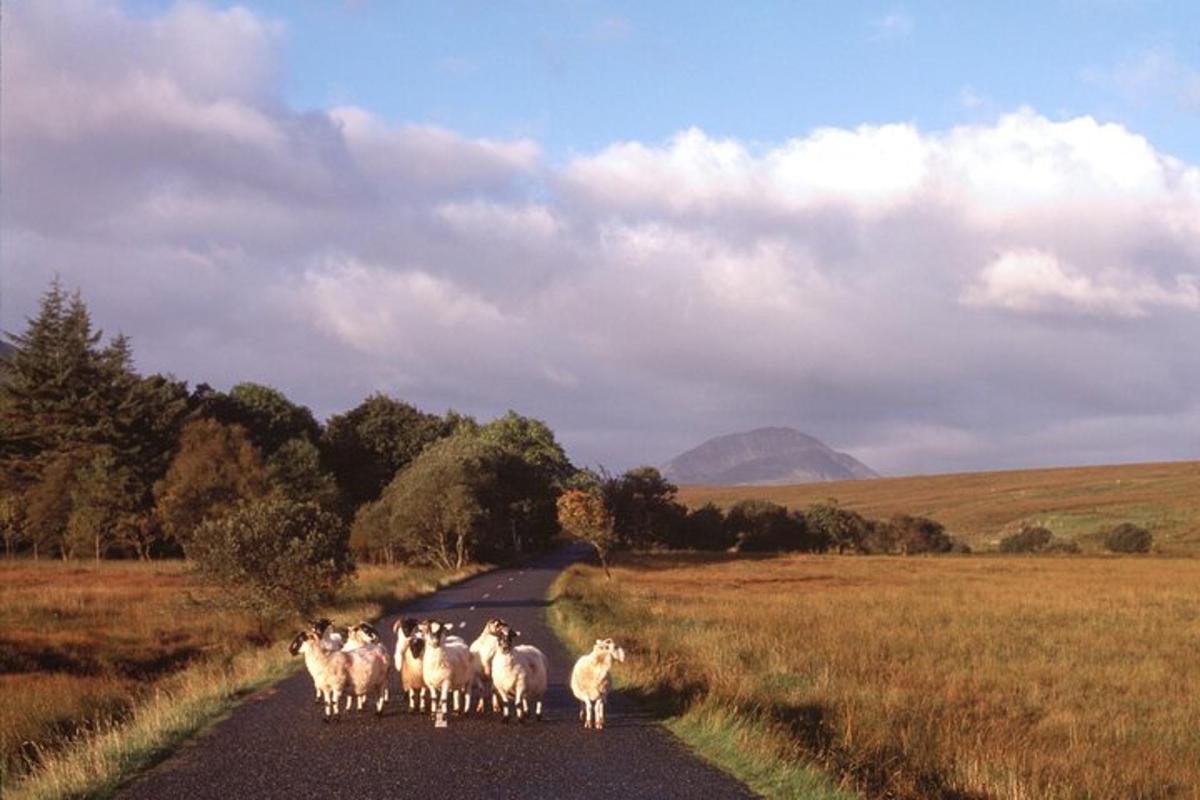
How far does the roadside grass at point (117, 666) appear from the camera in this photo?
13555 mm

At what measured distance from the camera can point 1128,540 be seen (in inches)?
4058

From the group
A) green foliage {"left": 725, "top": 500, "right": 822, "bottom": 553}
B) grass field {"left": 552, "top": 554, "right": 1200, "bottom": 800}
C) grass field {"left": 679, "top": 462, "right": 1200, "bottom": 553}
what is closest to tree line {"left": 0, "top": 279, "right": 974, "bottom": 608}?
green foliage {"left": 725, "top": 500, "right": 822, "bottom": 553}

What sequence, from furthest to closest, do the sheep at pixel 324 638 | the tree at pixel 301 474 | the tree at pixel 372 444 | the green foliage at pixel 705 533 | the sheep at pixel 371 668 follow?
the green foliage at pixel 705 533 < the tree at pixel 372 444 < the tree at pixel 301 474 < the sheep at pixel 324 638 < the sheep at pixel 371 668

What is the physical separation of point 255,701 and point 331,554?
57.4 ft

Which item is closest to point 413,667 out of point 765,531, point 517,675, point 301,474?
point 517,675

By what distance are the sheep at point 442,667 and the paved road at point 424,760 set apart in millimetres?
396

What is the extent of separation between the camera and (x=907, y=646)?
1164 inches

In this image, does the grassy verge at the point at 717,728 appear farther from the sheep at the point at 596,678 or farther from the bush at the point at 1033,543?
the bush at the point at 1033,543

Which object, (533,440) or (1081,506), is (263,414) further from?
(1081,506)

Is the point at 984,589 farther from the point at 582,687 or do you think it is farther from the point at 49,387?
the point at 49,387

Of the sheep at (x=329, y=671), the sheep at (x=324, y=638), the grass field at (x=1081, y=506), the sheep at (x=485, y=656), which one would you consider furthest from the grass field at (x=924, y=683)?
the grass field at (x=1081, y=506)

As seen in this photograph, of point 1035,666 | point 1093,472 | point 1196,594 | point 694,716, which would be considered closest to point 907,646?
point 1035,666

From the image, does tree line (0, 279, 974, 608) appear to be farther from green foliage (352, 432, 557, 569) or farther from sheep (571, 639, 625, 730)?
sheep (571, 639, 625, 730)

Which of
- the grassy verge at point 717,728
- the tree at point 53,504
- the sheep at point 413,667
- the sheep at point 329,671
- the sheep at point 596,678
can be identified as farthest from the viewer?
the tree at point 53,504
